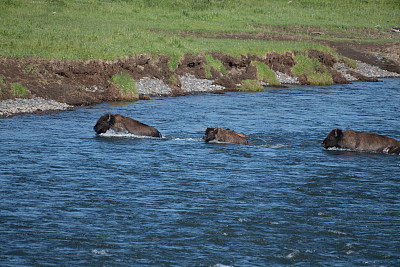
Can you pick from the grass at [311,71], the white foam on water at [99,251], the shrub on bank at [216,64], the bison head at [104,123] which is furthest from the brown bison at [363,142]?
the grass at [311,71]

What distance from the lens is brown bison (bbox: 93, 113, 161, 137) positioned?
22.7 m

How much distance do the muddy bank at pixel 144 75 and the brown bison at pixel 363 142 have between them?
14228mm

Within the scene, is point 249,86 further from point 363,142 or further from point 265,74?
point 363,142

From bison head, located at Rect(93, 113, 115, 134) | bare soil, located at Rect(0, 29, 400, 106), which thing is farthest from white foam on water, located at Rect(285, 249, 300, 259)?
bare soil, located at Rect(0, 29, 400, 106)

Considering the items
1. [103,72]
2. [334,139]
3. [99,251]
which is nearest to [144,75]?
[103,72]

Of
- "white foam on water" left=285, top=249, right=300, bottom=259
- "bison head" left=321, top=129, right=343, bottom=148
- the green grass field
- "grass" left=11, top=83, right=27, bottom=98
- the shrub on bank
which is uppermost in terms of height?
the green grass field

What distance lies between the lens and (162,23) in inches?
2263

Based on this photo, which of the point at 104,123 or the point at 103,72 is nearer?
the point at 104,123

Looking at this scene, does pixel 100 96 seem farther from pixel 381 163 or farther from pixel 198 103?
pixel 381 163

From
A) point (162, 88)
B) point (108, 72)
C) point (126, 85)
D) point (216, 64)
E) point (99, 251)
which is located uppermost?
point (216, 64)

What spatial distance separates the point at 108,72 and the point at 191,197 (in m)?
19.8

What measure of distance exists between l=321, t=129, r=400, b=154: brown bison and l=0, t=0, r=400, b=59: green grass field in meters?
17.7

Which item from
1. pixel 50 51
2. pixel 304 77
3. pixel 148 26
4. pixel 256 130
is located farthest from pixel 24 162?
pixel 148 26

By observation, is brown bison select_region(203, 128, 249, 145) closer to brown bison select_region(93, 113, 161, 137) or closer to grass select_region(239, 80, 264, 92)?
brown bison select_region(93, 113, 161, 137)
